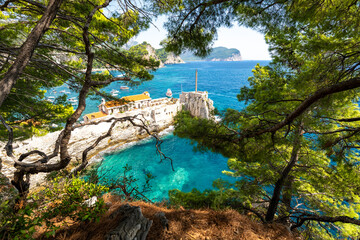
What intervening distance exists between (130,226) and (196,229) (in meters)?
1.36

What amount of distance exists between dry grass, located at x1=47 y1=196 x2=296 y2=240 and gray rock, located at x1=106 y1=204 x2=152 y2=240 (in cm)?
16

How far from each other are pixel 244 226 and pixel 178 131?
2.65m

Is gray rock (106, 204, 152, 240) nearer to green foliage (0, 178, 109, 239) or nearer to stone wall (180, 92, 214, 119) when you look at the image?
green foliage (0, 178, 109, 239)

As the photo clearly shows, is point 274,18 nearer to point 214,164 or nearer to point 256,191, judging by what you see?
point 256,191

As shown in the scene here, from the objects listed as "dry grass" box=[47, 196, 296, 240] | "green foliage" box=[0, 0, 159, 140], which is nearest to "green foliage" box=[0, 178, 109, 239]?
"dry grass" box=[47, 196, 296, 240]

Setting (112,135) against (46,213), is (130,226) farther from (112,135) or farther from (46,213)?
(112,135)

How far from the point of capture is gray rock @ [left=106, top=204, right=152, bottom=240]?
2277 millimetres

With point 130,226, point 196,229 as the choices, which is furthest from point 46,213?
point 196,229

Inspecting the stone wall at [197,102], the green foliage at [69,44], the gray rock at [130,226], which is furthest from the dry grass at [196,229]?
the stone wall at [197,102]

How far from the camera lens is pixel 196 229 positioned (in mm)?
2910

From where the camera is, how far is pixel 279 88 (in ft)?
17.3

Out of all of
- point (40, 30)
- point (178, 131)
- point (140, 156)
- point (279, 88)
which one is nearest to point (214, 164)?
point (140, 156)

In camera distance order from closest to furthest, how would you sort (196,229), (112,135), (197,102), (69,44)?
(196,229), (69,44), (112,135), (197,102)

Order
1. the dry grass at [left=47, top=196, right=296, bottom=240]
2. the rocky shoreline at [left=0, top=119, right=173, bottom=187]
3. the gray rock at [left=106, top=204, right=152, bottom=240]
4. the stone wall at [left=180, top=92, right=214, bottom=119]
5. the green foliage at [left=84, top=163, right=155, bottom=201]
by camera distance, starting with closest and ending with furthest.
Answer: the gray rock at [left=106, top=204, right=152, bottom=240] → the dry grass at [left=47, top=196, right=296, bottom=240] → the green foliage at [left=84, top=163, right=155, bottom=201] → the rocky shoreline at [left=0, top=119, right=173, bottom=187] → the stone wall at [left=180, top=92, right=214, bottom=119]
